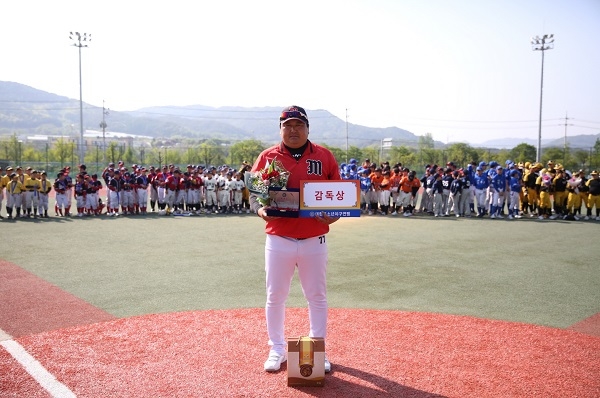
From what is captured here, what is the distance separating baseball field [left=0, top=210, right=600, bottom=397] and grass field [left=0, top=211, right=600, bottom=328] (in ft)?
0.16

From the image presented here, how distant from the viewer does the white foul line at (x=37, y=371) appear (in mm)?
3938

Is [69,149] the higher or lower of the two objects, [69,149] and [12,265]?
the higher

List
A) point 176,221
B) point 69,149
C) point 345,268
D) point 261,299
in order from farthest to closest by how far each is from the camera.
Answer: point 69,149 < point 176,221 < point 345,268 < point 261,299

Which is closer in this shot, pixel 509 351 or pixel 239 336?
pixel 509 351

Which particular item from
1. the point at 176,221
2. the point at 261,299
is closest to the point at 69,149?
the point at 176,221

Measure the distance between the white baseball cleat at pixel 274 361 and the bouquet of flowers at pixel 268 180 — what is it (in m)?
1.41

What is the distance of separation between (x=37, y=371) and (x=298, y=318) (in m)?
2.87

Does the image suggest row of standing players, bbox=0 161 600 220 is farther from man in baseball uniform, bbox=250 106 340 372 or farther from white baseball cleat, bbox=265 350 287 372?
white baseball cleat, bbox=265 350 287 372

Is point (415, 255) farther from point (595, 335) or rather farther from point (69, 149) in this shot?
point (69, 149)

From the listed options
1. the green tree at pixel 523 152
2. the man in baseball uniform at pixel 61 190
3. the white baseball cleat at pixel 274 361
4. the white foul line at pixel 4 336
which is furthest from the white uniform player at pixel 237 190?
the green tree at pixel 523 152

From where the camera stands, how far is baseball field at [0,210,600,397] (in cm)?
416

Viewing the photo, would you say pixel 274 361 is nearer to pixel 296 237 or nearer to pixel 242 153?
pixel 296 237

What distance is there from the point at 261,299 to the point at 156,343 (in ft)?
6.89

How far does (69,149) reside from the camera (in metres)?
55.8
